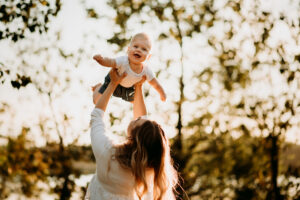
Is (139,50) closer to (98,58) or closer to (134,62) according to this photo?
(134,62)

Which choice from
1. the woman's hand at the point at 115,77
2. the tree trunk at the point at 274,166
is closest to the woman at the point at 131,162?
the woman's hand at the point at 115,77

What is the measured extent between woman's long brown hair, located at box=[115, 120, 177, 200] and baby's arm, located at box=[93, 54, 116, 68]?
54cm

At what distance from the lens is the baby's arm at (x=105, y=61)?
8.08ft

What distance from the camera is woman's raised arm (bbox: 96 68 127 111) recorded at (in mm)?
2324

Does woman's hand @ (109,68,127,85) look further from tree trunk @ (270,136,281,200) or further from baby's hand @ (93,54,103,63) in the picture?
tree trunk @ (270,136,281,200)

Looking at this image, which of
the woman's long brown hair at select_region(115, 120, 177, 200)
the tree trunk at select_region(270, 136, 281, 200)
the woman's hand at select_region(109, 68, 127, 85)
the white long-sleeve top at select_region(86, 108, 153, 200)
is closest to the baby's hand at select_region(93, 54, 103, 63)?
the woman's hand at select_region(109, 68, 127, 85)

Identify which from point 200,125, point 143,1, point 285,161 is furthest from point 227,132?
point 143,1

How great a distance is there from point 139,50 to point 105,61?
0.25m

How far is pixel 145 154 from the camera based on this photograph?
219 centimetres

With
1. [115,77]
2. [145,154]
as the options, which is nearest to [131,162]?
[145,154]

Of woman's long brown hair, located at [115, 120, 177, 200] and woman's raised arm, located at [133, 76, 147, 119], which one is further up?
woman's raised arm, located at [133, 76, 147, 119]

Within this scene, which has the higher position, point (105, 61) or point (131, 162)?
point (105, 61)

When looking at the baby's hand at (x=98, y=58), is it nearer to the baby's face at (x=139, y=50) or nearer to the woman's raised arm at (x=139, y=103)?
the baby's face at (x=139, y=50)

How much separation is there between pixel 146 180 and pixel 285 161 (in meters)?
8.61
